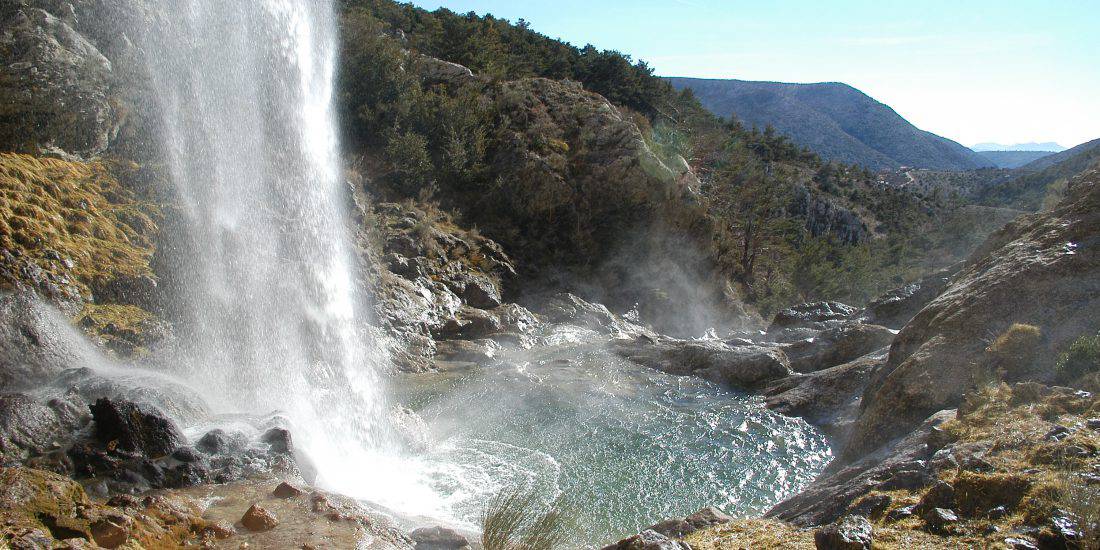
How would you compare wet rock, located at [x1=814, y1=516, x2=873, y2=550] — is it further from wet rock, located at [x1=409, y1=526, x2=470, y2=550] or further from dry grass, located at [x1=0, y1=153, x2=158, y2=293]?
dry grass, located at [x1=0, y1=153, x2=158, y2=293]

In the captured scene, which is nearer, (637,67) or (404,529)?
(404,529)

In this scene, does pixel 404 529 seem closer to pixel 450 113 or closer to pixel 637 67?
pixel 450 113

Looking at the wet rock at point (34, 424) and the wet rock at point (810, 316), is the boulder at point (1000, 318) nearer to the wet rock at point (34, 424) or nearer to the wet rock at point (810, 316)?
the wet rock at point (34, 424)

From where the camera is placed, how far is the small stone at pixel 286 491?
229 inches

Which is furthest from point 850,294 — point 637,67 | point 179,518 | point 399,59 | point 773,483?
point 179,518

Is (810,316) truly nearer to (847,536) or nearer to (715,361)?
(715,361)

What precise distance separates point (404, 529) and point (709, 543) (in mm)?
3092

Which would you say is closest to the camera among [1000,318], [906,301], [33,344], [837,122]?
[33,344]

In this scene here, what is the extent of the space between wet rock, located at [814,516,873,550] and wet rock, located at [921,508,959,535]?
49 cm

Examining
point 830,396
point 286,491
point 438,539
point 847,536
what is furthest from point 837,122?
point 286,491

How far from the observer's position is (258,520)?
5031mm

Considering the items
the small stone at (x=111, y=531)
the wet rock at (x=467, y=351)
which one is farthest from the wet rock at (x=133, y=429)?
the wet rock at (x=467, y=351)

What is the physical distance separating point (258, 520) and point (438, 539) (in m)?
1.61

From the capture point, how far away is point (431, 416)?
40.7ft
